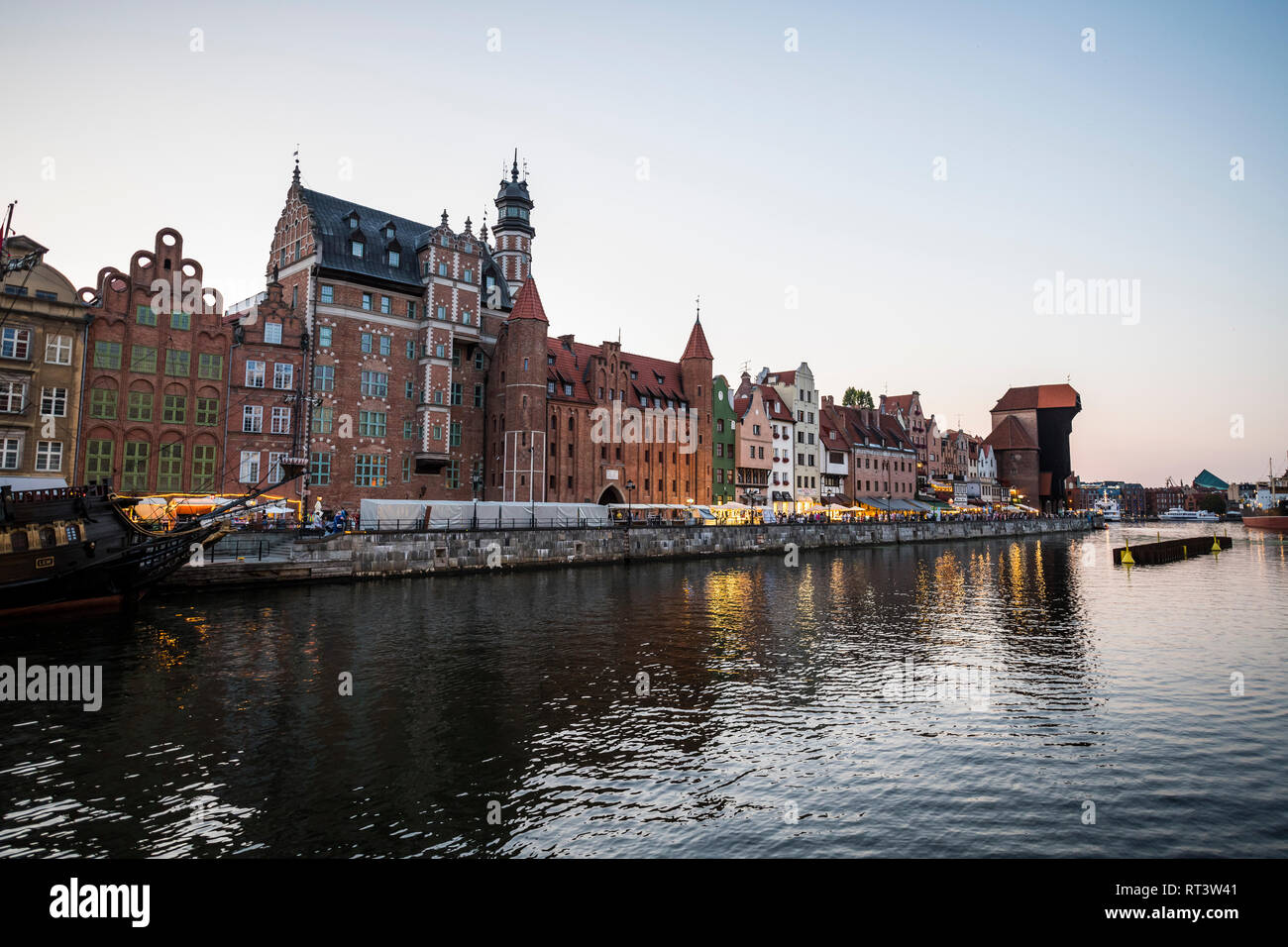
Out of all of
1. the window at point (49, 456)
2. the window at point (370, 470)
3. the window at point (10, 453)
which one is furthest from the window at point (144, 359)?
the window at point (370, 470)

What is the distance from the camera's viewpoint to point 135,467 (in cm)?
5012

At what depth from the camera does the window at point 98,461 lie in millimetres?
48250

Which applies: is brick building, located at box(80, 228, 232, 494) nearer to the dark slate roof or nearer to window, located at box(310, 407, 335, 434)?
window, located at box(310, 407, 335, 434)

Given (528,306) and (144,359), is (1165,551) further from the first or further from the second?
(144,359)

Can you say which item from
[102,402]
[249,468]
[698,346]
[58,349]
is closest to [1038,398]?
[698,346]

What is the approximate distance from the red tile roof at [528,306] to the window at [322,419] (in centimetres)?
1900

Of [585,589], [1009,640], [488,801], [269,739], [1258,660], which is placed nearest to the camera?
[488,801]

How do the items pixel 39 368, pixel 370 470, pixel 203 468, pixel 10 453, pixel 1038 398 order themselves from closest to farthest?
pixel 10 453 → pixel 39 368 → pixel 203 468 → pixel 370 470 → pixel 1038 398

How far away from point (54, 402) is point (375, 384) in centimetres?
2255

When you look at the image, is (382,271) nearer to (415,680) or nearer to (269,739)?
(415,680)

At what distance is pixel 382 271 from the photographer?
64.9 meters

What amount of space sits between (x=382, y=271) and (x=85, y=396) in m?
25.4

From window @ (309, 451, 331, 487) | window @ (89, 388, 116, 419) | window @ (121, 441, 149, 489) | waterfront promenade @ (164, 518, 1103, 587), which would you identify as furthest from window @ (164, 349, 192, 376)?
waterfront promenade @ (164, 518, 1103, 587)
